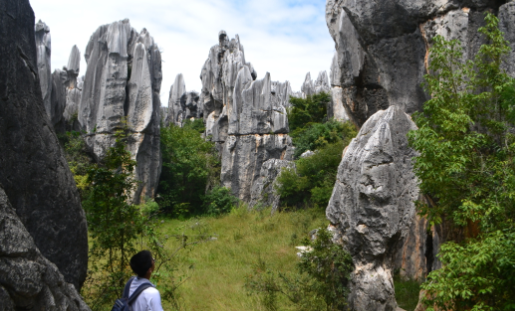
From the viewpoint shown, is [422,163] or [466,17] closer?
[422,163]

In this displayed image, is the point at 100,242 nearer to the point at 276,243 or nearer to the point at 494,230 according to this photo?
the point at 494,230

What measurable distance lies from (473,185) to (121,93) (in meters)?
17.6

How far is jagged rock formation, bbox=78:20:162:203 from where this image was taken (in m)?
18.9

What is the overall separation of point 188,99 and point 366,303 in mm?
39253

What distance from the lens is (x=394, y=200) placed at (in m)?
6.14

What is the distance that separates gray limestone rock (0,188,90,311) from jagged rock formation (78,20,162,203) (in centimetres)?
1678

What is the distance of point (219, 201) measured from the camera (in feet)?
67.4

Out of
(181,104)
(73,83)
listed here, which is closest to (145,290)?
(73,83)

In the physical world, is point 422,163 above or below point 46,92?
below

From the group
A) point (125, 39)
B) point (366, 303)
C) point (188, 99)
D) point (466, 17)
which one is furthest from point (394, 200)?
point (188, 99)

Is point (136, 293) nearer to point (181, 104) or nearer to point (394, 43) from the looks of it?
point (394, 43)

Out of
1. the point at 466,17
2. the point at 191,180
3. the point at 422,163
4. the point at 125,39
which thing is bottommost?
the point at 191,180

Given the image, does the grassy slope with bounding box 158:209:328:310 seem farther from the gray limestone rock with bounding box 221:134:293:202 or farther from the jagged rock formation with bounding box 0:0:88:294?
the gray limestone rock with bounding box 221:134:293:202

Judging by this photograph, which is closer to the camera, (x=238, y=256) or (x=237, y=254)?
(x=238, y=256)
